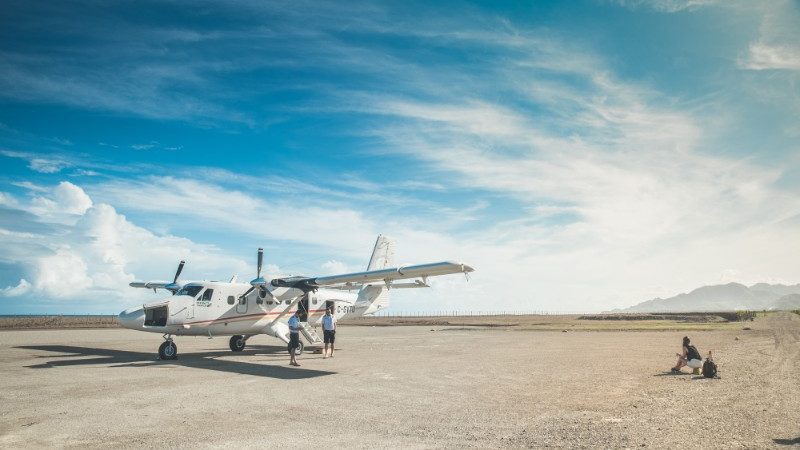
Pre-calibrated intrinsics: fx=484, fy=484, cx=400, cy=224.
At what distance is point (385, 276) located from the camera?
20.5 meters

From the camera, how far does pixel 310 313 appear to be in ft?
89.1

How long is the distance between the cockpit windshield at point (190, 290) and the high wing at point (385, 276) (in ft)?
11.3

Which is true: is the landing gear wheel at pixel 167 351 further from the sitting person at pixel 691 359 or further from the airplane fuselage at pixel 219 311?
the sitting person at pixel 691 359

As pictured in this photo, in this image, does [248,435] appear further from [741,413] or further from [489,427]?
[741,413]

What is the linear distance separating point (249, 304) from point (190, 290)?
2.90m

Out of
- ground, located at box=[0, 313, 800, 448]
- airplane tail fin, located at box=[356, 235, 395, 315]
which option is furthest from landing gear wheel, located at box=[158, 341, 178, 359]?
airplane tail fin, located at box=[356, 235, 395, 315]

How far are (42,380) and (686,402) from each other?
18.6 meters

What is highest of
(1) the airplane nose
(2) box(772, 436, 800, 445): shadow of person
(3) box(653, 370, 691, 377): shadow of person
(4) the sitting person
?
(1) the airplane nose

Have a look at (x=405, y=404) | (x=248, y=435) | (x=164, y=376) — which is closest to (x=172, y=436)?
(x=248, y=435)

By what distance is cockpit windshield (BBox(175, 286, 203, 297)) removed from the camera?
71.9ft

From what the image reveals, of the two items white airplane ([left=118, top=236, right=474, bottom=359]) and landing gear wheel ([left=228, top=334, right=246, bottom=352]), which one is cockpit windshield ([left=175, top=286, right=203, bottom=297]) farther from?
landing gear wheel ([left=228, top=334, right=246, bottom=352])

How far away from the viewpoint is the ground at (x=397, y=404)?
8.49 metres

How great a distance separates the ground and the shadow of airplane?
7.4 inches

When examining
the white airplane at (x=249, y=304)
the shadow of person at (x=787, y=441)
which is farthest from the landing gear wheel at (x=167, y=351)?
the shadow of person at (x=787, y=441)
